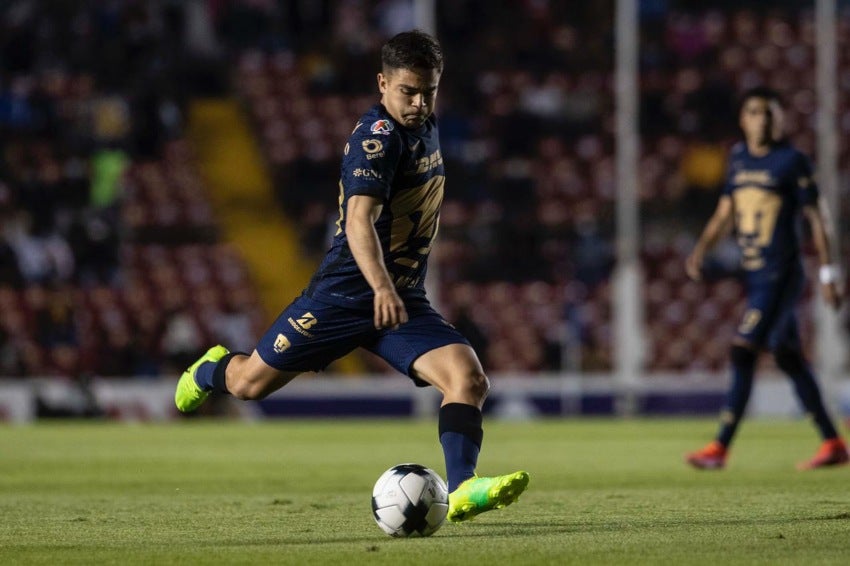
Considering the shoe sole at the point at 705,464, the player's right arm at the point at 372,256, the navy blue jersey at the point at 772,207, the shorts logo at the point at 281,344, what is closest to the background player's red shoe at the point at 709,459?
the shoe sole at the point at 705,464

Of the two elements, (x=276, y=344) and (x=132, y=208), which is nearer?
(x=276, y=344)

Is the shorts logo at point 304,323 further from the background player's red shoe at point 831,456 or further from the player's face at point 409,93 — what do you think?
the background player's red shoe at point 831,456

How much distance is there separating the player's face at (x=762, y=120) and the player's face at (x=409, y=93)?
4616 millimetres

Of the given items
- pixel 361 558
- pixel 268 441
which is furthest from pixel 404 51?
pixel 268 441

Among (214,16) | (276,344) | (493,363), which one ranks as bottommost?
(493,363)

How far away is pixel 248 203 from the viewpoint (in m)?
27.8

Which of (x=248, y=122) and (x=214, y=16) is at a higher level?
(x=214, y=16)

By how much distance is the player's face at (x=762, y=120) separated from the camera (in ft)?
36.2

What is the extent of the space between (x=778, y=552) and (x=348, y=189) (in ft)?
7.54

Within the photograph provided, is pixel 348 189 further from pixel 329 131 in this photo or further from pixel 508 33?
pixel 508 33

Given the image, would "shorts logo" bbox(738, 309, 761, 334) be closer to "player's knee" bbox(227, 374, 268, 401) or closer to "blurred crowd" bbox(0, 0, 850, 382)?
"player's knee" bbox(227, 374, 268, 401)

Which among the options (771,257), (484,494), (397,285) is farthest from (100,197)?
(484,494)

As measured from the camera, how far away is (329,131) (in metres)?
27.7

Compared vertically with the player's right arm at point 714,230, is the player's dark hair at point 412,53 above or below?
above
